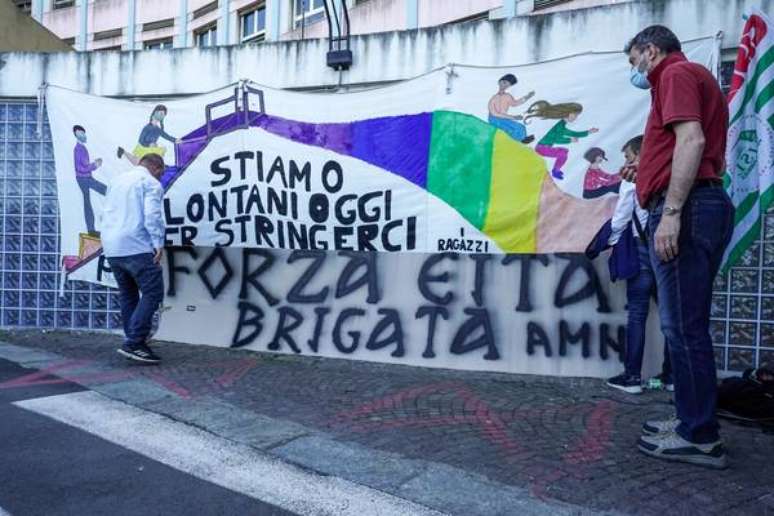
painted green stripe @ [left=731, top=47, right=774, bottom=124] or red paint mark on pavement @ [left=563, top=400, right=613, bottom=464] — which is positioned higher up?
painted green stripe @ [left=731, top=47, right=774, bottom=124]

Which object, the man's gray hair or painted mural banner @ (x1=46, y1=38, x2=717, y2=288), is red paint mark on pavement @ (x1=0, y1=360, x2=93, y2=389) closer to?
painted mural banner @ (x1=46, y1=38, x2=717, y2=288)

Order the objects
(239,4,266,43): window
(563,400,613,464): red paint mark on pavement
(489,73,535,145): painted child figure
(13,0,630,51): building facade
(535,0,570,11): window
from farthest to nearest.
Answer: (239,4,266,43): window, (13,0,630,51): building facade, (535,0,570,11): window, (489,73,535,145): painted child figure, (563,400,613,464): red paint mark on pavement

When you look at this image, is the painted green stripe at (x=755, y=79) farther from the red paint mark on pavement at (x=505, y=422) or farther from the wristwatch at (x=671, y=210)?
the red paint mark on pavement at (x=505, y=422)

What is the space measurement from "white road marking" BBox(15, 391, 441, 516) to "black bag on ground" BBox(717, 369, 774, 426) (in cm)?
241

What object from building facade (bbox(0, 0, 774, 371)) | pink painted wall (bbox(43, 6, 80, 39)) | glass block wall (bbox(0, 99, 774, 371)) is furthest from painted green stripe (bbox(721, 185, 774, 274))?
pink painted wall (bbox(43, 6, 80, 39))

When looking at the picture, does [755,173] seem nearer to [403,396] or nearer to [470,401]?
[470,401]

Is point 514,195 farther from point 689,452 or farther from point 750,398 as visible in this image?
point 689,452

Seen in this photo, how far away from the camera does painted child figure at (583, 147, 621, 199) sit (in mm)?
5125

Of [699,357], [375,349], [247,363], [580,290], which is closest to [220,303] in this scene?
[247,363]

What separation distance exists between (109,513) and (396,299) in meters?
3.20

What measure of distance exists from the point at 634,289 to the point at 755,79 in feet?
5.35

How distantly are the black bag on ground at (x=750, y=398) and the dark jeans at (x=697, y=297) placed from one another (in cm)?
98

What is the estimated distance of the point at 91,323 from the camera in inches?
280

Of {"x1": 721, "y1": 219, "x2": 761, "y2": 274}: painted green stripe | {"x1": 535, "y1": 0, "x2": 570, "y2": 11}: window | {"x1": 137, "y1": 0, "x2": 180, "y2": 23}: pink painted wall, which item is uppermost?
{"x1": 137, "y1": 0, "x2": 180, "y2": 23}: pink painted wall
